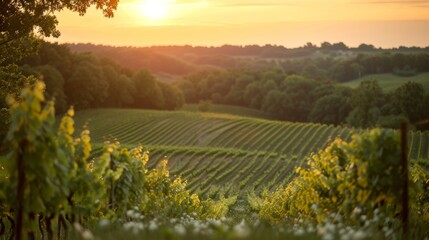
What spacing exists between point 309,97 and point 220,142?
5814cm

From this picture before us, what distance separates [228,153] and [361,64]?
118 metres

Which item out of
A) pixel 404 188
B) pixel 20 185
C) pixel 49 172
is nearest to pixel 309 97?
pixel 404 188

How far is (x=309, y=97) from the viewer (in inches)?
4481

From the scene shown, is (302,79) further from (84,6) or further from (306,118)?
(84,6)

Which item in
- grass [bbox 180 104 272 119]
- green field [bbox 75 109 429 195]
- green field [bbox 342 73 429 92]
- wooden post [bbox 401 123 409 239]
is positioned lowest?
grass [bbox 180 104 272 119]

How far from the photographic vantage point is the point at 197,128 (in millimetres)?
66875

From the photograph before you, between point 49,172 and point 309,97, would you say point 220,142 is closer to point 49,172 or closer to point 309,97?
point 49,172

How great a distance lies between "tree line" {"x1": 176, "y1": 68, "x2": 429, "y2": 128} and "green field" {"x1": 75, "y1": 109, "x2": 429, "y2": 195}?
70.2 feet

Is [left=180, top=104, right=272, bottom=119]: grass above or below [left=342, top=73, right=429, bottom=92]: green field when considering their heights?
below

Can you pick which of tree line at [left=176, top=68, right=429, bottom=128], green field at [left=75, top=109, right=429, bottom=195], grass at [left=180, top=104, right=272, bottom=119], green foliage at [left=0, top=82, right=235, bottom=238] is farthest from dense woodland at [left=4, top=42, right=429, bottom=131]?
green foliage at [left=0, top=82, right=235, bottom=238]

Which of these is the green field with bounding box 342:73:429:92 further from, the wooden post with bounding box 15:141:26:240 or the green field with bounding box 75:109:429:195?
the wooden post with bounding box 15:141:26:240

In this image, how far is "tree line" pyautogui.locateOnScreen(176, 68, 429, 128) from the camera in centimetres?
9019

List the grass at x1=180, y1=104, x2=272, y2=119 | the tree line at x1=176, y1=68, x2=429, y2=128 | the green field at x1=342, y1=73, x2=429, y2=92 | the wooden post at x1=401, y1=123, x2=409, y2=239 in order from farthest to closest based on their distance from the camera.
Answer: the green field at x1=342, y1=73, x2=429, y2=92, the grass at x1=180, y1=104, x2=272, y2=119, the tree line at x1=176, y1=68, x2=429, y2=128, the wooden post at x1=401, y1=123, x2=409, y2=239

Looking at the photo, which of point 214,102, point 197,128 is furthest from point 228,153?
point 214,102
